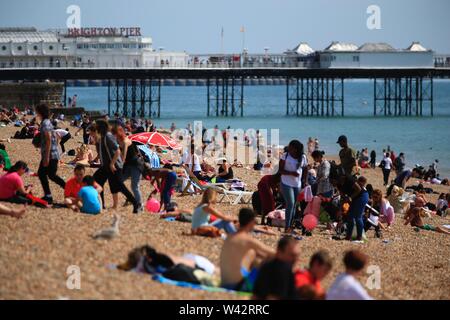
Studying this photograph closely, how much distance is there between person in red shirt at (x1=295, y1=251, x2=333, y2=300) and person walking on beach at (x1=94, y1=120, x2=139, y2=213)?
449cm

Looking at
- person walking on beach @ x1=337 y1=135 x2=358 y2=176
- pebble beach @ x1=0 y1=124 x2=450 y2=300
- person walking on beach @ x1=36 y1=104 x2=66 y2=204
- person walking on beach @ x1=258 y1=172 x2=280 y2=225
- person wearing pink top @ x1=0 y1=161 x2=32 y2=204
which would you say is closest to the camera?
pebble beach @ x1=0 y1=124 x2=450 y2=300

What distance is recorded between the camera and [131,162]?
12.2 meters

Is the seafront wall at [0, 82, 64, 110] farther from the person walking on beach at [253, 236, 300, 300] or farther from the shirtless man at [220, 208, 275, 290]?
the person walking on beach at [253, 236, 300, 300]

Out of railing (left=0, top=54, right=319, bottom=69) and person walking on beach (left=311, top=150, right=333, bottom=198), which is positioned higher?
railing (left=0, top=54, right=319, bottom=69)

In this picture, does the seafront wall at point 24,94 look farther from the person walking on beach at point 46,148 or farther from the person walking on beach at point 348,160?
the person walking on beach at point 46,148

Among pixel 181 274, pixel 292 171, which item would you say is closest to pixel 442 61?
pixel 292 171

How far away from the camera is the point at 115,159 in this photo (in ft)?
39.3

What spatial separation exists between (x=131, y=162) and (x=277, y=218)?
2180 mm

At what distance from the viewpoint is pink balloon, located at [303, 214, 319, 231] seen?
12641 millimetres

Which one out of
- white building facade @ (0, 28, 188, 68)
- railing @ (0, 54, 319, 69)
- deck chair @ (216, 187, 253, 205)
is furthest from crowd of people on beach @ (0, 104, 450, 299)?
white building facade @ (0, 28, 188, 68)

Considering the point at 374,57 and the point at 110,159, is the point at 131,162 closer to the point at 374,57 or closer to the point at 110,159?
the point at 110,159

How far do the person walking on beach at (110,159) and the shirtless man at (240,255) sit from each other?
3.77 meters

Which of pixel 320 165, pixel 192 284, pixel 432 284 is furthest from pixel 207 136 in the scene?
pixel 192 284

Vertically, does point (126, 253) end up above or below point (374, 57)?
below
